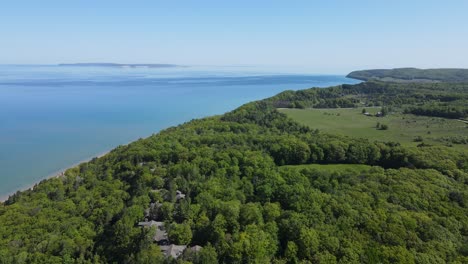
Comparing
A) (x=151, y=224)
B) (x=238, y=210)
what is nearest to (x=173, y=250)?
(x=151, y=224)

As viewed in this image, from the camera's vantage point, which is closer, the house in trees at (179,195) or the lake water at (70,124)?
the house in trees at (179,195)

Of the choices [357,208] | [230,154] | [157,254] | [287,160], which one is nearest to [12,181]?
[230,154]

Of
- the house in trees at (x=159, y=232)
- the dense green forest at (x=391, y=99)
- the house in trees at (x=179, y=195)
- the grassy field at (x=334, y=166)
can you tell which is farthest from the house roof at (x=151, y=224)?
the dense green forest at (x=391, y=99)

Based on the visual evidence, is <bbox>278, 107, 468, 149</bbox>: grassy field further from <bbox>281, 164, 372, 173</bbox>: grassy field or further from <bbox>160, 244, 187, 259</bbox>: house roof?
<bbox>160, 244, 187, 259</bbox>: house roof

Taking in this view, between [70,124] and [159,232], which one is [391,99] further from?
[159,232]

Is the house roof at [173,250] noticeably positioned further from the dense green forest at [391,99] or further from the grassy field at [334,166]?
the dense green forest at [391,99]

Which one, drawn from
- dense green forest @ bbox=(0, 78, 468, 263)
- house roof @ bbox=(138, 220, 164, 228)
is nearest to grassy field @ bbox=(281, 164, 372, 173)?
dense green forest @ bbox=(0, 78, 468, 263)

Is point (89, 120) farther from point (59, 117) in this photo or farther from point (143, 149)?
point (143, 149)
